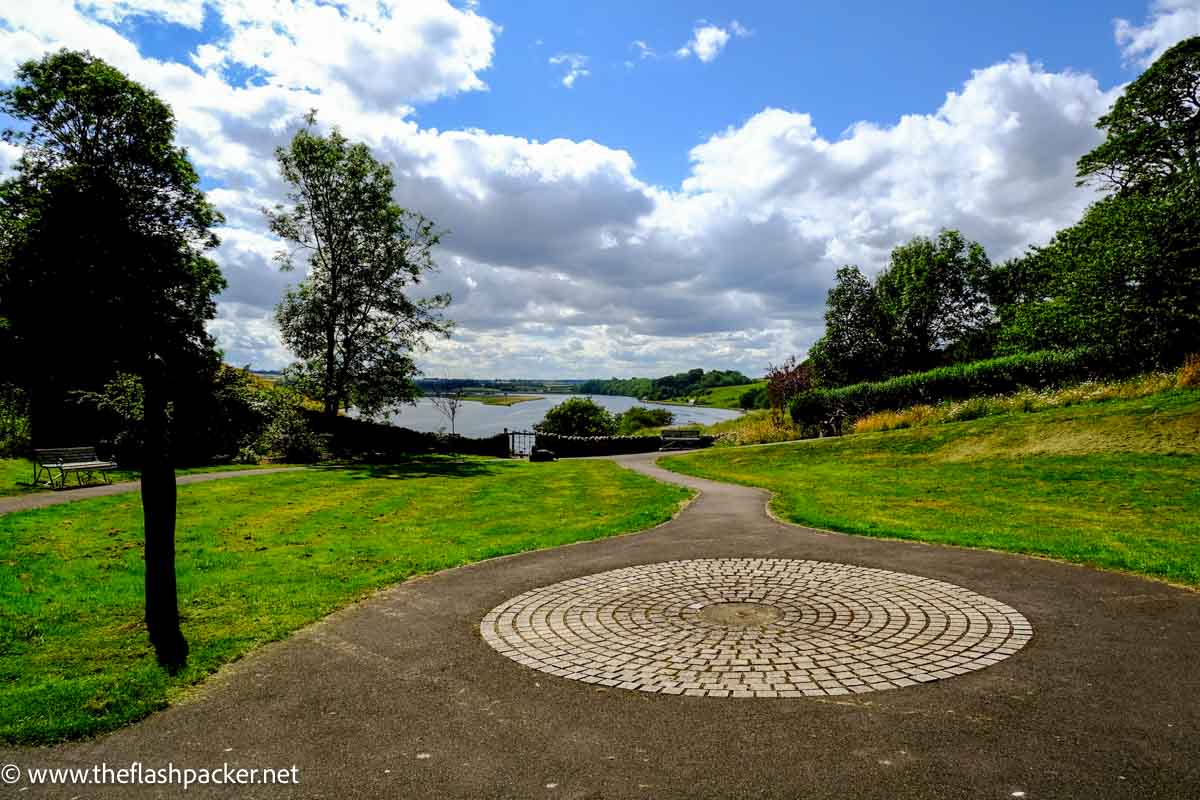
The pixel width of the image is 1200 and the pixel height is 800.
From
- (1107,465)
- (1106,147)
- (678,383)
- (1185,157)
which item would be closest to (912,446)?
(1107,465)

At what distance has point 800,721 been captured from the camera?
14.5ft

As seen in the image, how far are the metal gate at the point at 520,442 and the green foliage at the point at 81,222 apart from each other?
16507 mm

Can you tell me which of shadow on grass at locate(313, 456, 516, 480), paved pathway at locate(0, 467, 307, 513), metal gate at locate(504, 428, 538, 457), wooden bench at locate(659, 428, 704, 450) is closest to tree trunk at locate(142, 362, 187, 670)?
paved pathway at locate(0, 467, 307, 513)

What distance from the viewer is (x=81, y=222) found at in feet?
90.5

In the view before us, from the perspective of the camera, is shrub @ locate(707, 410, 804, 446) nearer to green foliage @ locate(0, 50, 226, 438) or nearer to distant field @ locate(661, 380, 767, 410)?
green foliage @ locate(0, 50, 226, 438)

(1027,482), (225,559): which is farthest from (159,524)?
(1027,482)

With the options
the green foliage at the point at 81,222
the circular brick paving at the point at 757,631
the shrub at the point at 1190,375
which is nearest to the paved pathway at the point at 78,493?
the green foliage at the point at 81,222

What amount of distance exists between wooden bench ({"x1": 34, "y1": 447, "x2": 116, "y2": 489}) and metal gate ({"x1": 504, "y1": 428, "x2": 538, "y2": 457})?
21.3 metres

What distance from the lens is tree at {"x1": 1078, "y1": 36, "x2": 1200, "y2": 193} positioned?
31062 millimetres

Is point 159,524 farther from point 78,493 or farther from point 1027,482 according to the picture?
point 1027,482

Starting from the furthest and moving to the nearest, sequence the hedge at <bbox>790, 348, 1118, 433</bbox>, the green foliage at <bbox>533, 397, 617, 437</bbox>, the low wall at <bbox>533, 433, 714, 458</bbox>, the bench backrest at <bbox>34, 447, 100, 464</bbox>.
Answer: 1. the green foliage at <bbox>533, 397, 617, 437</bbox>
2. the low wall at <bbox>533, 433, 714, 458</bbox>
3. the hedge at <bbox>790, 348, 1118, 433</bbox>
4. the bench backrest at <bbox>34, 447, 100, 464</bbox>

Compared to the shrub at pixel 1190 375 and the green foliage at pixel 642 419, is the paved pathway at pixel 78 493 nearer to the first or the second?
the shrub at pixel 1190 375

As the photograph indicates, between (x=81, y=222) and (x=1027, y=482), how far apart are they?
36098 millimetres

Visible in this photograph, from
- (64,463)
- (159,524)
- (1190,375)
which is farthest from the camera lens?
(1190,375)
